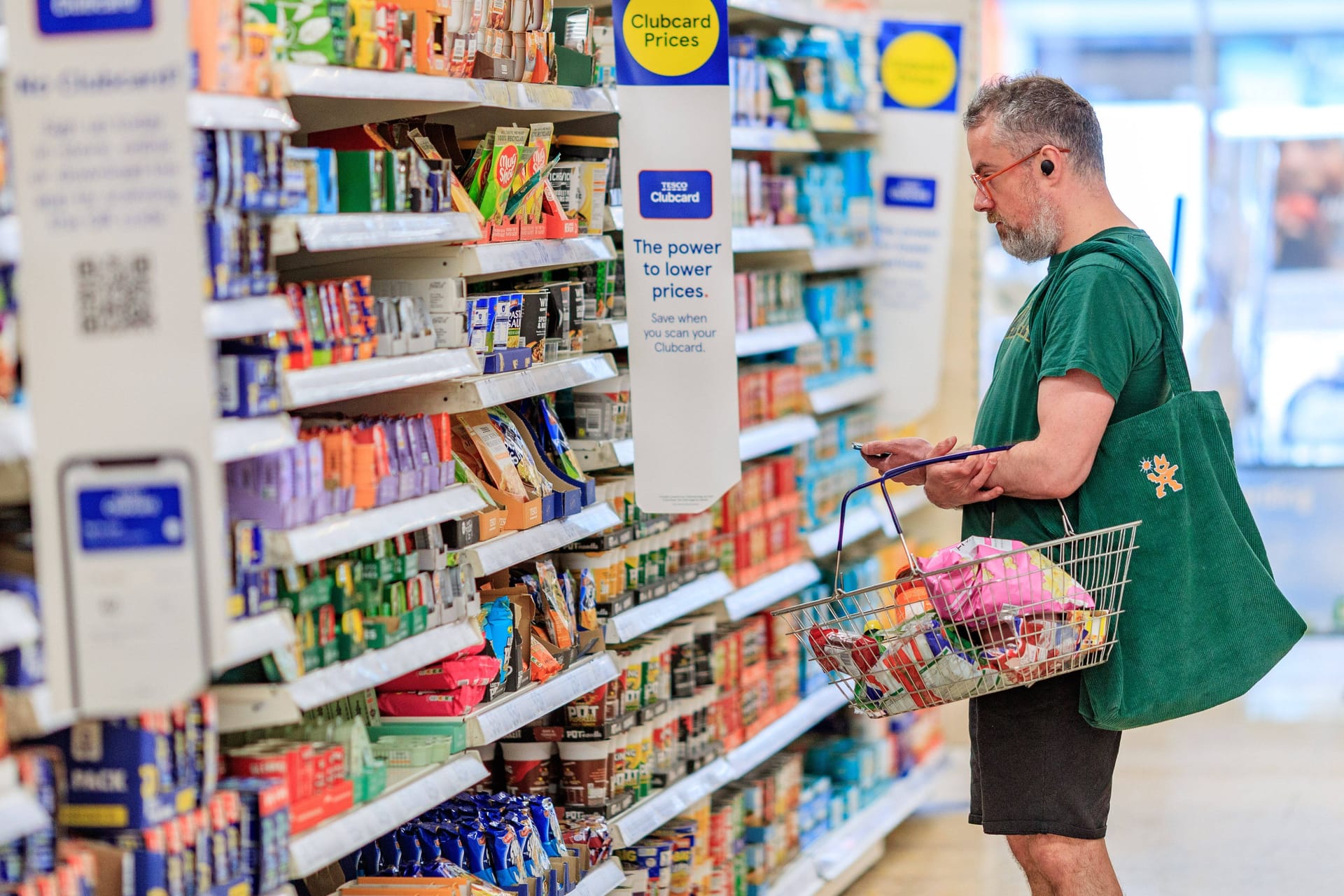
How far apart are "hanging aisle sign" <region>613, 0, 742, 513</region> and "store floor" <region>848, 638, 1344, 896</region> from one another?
224cm

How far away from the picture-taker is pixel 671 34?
3.29 m

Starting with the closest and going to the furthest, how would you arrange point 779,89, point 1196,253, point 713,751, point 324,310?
point 324,310 < point 713,751 < point 779,89 < point 1196,253

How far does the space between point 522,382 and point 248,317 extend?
1.03 meters

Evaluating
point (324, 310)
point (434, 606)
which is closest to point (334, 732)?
point (434, 606)

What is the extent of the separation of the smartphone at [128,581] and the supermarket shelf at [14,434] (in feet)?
0.49

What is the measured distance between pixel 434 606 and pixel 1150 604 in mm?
1349

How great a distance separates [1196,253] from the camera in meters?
9.25

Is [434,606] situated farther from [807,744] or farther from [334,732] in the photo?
[807,744]

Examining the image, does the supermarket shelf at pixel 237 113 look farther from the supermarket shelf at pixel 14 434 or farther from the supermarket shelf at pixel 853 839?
the supermarket shelf at pixel 853 839

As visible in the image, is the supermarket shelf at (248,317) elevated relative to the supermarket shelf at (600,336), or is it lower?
elevated

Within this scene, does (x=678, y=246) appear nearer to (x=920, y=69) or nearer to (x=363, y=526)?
(x=363, y=526)

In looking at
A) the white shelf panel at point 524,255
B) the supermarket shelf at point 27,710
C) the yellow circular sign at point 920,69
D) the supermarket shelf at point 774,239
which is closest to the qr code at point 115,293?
the supermarket shelf at point 27,710

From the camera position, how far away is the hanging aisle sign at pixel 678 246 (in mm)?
3295

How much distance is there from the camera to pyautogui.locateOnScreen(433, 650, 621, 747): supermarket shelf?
10.0 feet
